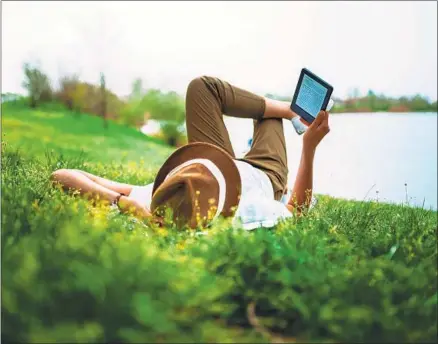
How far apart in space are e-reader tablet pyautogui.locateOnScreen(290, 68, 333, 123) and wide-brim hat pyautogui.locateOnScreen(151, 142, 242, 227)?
1.52 feet

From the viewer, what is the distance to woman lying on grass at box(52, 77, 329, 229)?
2.12 meters

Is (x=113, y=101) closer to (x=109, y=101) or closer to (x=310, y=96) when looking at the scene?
(x=109, y=101)

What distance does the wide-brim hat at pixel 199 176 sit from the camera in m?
2.11

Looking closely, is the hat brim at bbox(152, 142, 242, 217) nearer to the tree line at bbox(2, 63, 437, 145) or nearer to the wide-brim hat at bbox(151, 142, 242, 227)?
the wide-brim hat at bbox(151, 142, 242, 227)

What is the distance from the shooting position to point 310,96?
8.21 ft

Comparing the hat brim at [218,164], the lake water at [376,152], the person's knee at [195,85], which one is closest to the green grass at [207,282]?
the hat brim at [218,164]

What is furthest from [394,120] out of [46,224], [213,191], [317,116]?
[46,224]

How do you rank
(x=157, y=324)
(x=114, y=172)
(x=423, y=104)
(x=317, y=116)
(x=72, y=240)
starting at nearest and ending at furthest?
(x=157, y=324), (x=72, y=240), (x=317, y=116), (x=114, y=172), (x=423, y=104)

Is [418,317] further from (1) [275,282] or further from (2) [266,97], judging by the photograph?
(2) [266,97]

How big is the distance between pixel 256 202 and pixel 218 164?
19 centimetres

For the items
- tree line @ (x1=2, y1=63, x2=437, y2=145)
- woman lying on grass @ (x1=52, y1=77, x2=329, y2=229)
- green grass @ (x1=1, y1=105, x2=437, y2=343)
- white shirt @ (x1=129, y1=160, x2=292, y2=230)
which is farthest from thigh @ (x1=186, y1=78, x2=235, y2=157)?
tree line @ (x1=2, y1=63, x2=437, y2=145)

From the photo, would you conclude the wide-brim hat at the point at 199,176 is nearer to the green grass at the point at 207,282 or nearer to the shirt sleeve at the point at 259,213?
the shirt sleeve at the point at 259,213

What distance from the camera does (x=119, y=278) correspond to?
4.00 ft

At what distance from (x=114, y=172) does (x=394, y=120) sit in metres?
2.46
